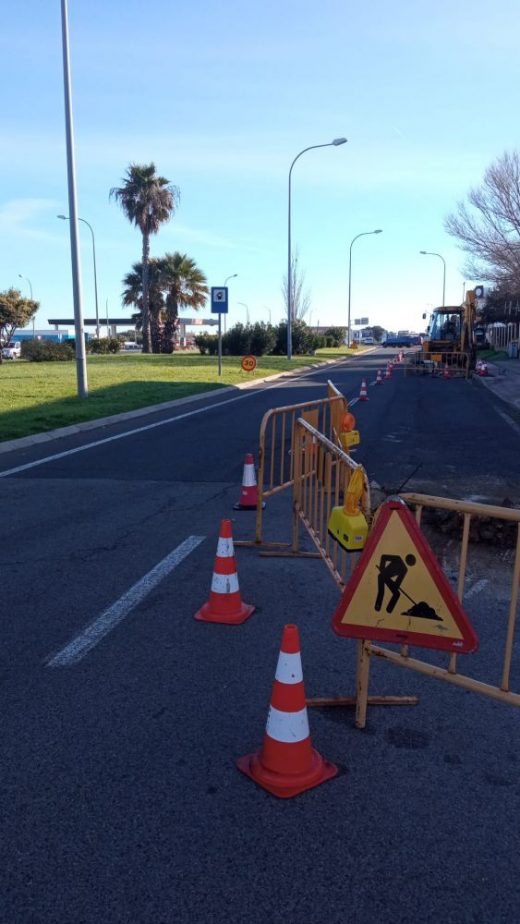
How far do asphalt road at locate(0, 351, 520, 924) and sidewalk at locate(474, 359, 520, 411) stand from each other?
1660cm

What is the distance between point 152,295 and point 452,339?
3006 cm

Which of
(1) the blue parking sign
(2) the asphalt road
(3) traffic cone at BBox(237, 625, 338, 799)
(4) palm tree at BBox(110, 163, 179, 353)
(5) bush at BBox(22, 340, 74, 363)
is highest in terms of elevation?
(4) palm tree at BBox(110, 163, 179, 353)

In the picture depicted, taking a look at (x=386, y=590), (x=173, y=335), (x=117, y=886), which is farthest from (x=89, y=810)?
(x=173, y=335)

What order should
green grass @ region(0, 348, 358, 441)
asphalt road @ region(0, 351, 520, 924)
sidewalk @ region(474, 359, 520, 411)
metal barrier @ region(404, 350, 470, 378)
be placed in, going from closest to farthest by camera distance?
asphalt road @ region(0, 351, 520, 924)
green grass @ region(0, 348, 358, 441)
sidewalk @ region(474, 359, 520, 411)
metal barrier @ region(404, 350, 470, 378)

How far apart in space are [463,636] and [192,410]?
1590 centimetres

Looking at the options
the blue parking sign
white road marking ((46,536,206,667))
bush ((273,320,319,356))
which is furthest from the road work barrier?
bush ((273,320,319,356))

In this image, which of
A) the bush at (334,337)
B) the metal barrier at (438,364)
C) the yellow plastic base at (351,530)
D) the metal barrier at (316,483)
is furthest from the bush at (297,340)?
the yellow plastic base at (351,530)

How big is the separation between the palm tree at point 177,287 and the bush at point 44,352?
1518cm

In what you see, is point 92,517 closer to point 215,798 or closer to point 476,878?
point 215,798

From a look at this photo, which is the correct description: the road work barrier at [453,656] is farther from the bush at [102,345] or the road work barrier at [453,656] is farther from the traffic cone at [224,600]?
the bush at [102,345]

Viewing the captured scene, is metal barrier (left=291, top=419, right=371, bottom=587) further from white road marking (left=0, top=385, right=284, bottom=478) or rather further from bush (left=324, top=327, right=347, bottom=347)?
bush (left=324, top=327, right=347, bottom=347)

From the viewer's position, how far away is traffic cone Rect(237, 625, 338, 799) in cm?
327

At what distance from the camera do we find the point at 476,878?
2.75 meters

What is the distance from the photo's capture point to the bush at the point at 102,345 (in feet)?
194
